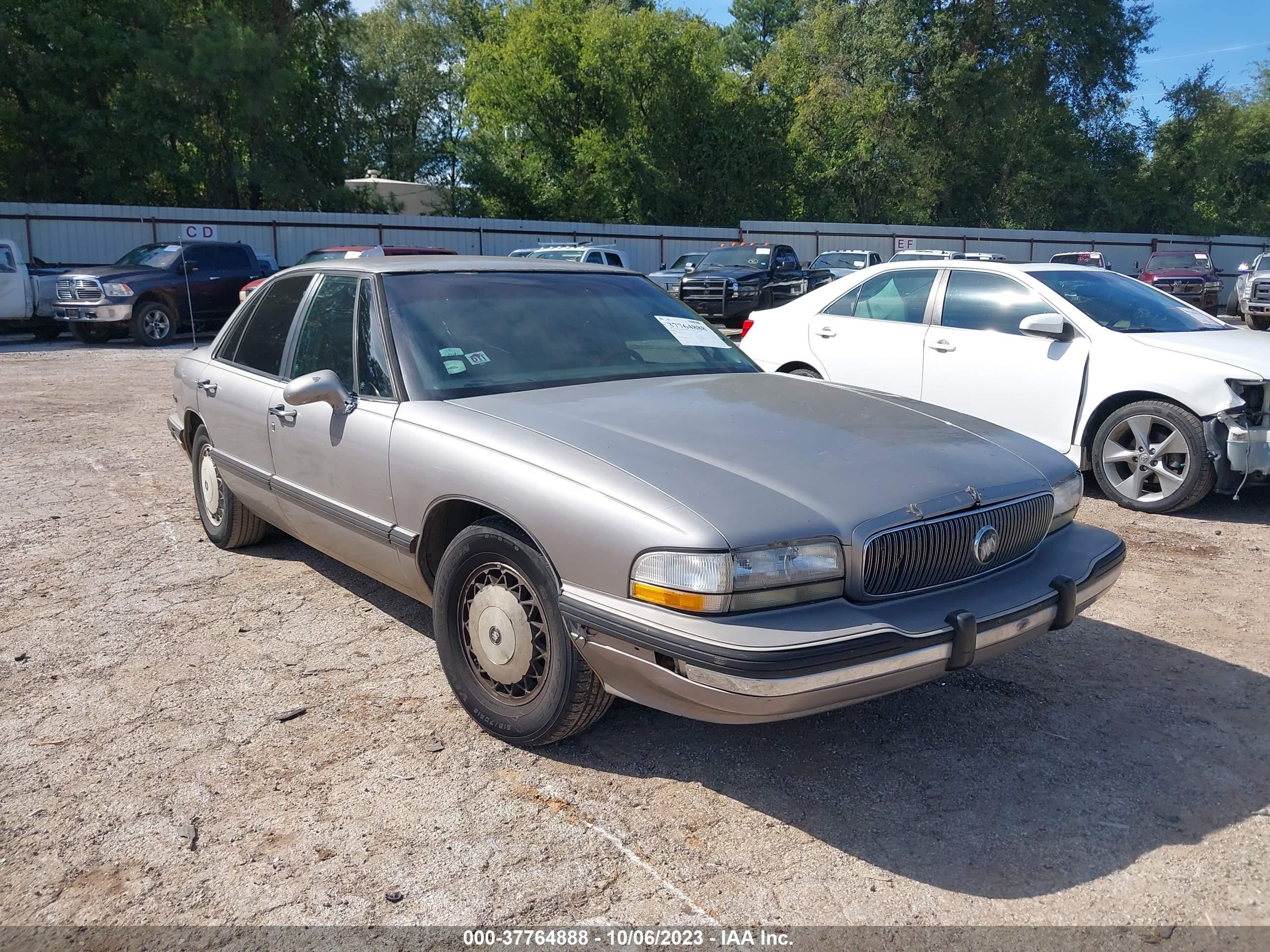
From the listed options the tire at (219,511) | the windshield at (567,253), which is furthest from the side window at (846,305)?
the windshield at (567,253)

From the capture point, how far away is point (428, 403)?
369 centimetres

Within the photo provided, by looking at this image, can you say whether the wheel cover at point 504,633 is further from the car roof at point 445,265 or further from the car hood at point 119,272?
the car hood at point 119,272

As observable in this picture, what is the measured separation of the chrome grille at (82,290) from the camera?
1728 centimetres

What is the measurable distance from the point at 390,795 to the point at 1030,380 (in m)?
5.27

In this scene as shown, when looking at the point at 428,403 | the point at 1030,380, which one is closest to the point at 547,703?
the point at 428,403

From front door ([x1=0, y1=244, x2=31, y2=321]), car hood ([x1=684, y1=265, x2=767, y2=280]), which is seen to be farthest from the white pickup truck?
car hood ([x1=684, y1=265, x2=767, y2=280])

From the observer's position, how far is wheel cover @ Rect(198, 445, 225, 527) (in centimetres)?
546

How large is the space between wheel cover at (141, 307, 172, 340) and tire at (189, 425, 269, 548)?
1361cm

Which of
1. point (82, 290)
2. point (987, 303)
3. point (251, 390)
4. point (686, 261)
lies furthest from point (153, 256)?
point (987, 303)

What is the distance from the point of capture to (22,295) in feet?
57.9

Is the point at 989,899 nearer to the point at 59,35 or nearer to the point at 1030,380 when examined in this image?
the point at 1030,380

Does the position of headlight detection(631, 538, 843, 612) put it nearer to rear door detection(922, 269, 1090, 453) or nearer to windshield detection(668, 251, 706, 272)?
rear door detection(922, 269, 1090, 453)

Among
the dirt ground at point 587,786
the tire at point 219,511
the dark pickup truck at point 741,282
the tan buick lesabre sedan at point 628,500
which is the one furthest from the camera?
the dark pickup truck at point 741,282

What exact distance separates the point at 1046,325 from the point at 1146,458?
103 cm
